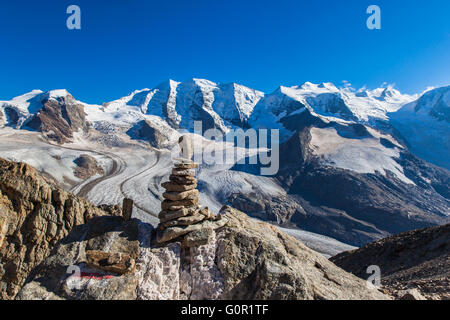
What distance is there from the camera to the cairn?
22.9 ft

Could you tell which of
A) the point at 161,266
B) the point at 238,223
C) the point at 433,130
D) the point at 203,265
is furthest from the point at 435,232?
the point at 433,130

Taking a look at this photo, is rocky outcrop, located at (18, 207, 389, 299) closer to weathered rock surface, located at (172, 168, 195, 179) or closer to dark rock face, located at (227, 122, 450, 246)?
weathered rock surface, located at (172, 168, 195, 179)

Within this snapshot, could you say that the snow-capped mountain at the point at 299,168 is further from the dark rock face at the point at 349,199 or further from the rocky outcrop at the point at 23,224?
the rocky outcrop at the point at 23,224

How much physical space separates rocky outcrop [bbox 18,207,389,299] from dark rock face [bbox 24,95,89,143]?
118 meters

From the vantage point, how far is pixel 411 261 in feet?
35.1

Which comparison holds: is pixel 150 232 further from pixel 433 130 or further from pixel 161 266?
pixel 433 130

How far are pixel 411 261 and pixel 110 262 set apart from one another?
12.4 m

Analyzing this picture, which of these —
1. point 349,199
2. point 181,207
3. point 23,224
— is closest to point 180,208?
point 181,207

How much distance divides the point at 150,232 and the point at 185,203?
142 cm

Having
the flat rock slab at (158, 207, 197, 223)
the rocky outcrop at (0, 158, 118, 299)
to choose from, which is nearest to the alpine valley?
the rocky outcrop at (0, 158, 118, 299)

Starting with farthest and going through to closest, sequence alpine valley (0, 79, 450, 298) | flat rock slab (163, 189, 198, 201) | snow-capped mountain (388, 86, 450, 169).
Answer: snow-capped mountain (388, 86, 450, 169) → alpine valley (0, 79, 450, 298) → flat rock slab (163, 189, 198, 201)

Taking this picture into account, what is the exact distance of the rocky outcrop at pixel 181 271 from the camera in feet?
17.5

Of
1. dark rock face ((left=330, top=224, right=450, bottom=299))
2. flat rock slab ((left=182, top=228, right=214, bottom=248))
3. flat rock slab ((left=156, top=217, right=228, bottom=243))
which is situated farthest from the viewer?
dark rock face ((left=330, top=224, right=450, bottom=299))

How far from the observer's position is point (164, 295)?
5.65 m
